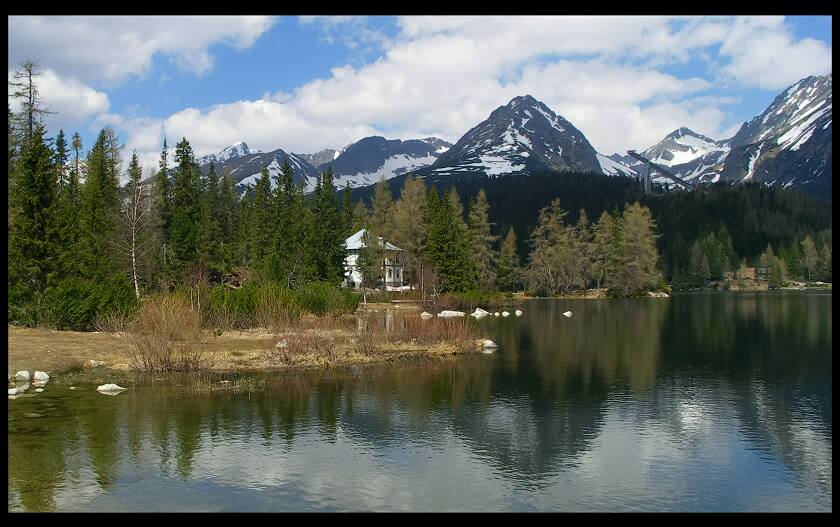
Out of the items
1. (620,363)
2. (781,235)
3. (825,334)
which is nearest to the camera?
(620,363)

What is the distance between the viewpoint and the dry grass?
29375 mm

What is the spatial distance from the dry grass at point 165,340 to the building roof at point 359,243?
58527 millimetres

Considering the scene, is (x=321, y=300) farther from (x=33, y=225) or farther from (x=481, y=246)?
(x=481, y=246)

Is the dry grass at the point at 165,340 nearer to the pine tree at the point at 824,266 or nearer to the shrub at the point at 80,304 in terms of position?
the shrub at the point at 80,304

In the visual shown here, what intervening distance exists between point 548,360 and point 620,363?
3488 millimetres

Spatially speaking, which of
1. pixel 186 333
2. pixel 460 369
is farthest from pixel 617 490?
pixel 186 333

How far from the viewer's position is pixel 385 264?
300 feet

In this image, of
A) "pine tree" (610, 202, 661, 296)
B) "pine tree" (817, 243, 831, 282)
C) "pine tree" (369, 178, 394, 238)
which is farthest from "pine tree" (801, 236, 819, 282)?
"pine tree" (369, 178, 394, 238)

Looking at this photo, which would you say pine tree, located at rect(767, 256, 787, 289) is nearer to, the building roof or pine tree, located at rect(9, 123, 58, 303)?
the building roof

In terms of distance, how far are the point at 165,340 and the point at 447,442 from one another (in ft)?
51.8

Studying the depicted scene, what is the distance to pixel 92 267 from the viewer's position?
5259cm

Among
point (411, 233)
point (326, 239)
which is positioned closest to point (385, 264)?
point (411, 233)

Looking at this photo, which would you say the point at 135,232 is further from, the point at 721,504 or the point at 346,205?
the point at 346,205

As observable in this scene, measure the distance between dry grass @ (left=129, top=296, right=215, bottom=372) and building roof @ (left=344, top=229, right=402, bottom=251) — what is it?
5853cm
